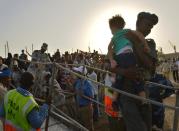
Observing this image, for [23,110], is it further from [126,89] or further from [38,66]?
[38,66]

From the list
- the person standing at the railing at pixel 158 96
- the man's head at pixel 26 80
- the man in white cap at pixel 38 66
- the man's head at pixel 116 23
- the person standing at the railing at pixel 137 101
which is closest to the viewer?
the person standing at the railing at pixel 137 101

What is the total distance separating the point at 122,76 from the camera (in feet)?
19.5

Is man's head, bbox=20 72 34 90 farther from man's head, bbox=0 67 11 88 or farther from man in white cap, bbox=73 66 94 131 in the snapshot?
man's head, bbox=0 67 11 88

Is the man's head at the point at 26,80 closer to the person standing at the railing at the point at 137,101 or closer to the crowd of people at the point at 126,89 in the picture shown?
the crowd of people at the point at 126,89

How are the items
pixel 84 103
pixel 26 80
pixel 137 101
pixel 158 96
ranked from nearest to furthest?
1. pixel 137 101
2. pixel 26 80
3. pixel 158 96
4. pixel 84 103

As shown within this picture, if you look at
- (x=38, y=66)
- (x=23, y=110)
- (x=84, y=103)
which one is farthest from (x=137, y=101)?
(x=38, y=66)

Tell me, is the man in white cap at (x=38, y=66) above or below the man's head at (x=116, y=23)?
below

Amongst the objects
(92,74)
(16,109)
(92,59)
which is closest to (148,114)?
(16,109)

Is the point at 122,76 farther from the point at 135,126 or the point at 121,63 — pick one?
the point at 135,126

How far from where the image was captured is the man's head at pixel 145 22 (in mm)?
6094

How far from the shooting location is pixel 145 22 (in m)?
6.11

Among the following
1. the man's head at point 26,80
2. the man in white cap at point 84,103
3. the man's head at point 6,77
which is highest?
the man's head at point 26,80

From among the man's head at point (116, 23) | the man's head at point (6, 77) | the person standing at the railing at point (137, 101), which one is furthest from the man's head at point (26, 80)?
the man's head at point (6, 77)

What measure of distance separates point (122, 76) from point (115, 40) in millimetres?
432
